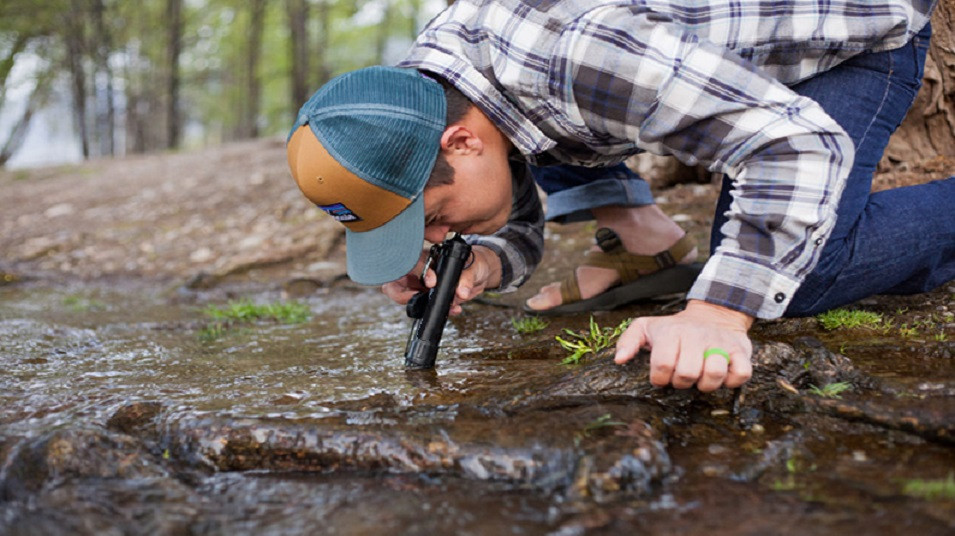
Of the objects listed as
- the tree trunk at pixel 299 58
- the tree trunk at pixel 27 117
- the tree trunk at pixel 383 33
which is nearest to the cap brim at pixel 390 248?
the tree trunk at pixel 299 58

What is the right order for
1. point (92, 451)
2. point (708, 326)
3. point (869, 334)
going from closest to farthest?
point (92, 451), point (708, 326), point (869, 334)

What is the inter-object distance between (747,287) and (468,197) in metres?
0.97

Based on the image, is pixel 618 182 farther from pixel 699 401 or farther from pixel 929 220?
pixel 699 401

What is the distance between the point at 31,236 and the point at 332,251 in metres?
4.60

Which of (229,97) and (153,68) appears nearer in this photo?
(153,68)

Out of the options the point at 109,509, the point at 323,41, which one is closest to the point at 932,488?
the point at 109,509

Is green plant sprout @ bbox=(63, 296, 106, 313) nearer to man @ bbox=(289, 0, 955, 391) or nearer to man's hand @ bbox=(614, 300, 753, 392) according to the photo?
man @ bbox=(289, 0, 955, 391)

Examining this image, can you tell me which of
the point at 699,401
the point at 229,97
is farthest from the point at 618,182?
the point at 229,97

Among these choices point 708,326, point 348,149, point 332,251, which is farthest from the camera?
point 332,251

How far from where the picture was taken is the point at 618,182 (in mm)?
3605

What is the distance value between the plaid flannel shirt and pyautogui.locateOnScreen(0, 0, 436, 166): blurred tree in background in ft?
49.0

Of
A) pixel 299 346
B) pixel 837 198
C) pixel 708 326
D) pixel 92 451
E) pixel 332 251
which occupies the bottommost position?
pixel 332 251

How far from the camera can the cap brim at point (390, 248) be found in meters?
2.48

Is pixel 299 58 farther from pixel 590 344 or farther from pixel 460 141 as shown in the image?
pixel 590 344
